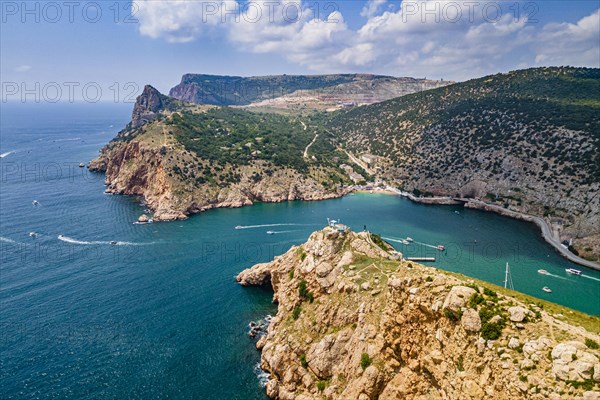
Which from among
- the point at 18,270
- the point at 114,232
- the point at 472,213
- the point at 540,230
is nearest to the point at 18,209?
the point at 114,232

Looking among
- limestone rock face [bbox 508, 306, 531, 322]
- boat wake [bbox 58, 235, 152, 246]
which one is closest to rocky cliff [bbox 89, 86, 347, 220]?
boat wake [bbox 58, 235, 152, 246]

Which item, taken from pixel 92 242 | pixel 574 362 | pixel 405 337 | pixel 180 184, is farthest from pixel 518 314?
pixel 180 184

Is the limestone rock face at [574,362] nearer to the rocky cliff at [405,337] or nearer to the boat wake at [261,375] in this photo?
the rocky cliff at [405,337]

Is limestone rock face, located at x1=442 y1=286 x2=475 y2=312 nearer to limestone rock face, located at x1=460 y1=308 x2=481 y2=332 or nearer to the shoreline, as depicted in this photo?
limestone rock face, located at x1=460 y1=308 x2=481 y2=332

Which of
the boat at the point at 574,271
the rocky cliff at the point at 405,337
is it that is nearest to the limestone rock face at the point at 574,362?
the rocky cliff at the point at 405,337

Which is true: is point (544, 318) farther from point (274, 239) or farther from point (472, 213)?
point (472, 213)

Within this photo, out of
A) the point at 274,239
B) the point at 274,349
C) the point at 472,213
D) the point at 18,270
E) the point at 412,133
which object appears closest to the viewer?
the point at 274,349
